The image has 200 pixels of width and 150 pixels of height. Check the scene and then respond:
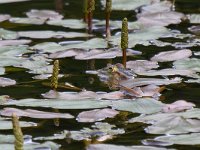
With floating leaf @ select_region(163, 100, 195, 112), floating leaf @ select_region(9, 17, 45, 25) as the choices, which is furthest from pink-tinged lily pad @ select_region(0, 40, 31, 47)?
floating leaf @ select_region(163, 100, 195, 112)

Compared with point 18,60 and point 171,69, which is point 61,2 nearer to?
point 18,60

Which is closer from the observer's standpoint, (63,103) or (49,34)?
(63,103)

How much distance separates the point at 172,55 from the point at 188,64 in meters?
0.15

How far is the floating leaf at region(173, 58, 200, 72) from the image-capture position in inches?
105

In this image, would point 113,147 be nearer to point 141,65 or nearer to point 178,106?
point 178,106

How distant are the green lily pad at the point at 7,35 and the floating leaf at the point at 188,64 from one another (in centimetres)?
84

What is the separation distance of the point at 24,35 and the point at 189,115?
138cm

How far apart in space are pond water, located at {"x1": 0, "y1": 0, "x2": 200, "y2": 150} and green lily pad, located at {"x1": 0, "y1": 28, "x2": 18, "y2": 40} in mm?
87

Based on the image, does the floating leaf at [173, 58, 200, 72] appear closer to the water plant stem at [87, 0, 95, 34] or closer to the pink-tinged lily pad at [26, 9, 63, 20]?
the water plant stem at [87, 0, 95, 34]

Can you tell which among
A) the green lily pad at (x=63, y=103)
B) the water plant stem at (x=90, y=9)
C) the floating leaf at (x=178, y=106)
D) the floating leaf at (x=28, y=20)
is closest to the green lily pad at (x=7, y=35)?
the floating leaf at (x=28, y=20)

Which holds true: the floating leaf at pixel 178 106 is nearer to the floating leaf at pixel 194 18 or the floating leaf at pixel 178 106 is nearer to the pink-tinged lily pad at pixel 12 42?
the pink-tinged lily pad at pixel 12 42

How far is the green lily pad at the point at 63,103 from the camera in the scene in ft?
7.22

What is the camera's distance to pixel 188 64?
2.69 m

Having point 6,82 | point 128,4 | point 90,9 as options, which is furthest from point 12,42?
point 128,4
